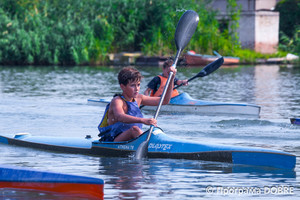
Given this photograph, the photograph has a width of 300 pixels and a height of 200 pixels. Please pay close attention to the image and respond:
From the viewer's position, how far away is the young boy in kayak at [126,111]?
7242mm

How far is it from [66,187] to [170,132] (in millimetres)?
4447

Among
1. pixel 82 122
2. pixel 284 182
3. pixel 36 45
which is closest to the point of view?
pixel 284 182

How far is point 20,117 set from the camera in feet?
39.2

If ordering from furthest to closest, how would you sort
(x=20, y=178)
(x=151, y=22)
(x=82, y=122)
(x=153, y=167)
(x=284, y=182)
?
(x=151, y=22) < (x=82, y=122) < (x=153, y=167) < (x=284, y=182) < (x=20, y=178)

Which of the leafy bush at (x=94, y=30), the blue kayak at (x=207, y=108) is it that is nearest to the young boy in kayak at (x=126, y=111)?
the blue kayak at (x=207, y=108)

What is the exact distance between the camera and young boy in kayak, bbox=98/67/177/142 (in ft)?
23.8

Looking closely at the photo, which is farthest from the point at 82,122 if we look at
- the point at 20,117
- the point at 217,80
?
the point at 217,80

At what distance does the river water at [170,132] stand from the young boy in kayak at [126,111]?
30 cm

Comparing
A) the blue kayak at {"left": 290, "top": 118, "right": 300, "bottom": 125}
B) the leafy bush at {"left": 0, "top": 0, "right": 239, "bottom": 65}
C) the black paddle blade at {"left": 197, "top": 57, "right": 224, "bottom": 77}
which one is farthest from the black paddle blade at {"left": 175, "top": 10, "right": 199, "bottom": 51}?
the leafy bush at {"left": 0, "top": 0, "right": 239, "bottom": 65}

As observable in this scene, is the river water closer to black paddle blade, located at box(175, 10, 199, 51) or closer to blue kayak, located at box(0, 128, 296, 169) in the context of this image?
blue kayak, located at box(0, 128, 296, 169)

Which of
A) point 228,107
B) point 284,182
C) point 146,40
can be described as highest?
point 284,182

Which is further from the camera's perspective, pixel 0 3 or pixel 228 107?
pixel 0 3

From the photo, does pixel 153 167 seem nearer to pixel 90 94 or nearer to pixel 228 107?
pixel 228 107

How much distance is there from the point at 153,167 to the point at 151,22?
24648mm
